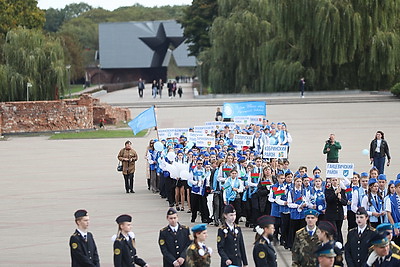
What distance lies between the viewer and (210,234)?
16.2m

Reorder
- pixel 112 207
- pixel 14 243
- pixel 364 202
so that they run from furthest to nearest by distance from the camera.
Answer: pixel 112 207, pixel 14 243, pixel 364 202

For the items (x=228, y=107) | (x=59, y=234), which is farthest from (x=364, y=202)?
(x=228, y=107)

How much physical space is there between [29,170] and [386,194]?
17211mm

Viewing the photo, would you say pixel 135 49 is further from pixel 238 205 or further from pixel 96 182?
pixel 238 205

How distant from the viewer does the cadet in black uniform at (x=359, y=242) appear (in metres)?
10.8

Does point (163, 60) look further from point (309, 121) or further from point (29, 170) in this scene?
point (29, 170)

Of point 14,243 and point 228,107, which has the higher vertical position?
point 228,107

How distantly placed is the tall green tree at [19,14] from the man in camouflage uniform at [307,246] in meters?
60.2

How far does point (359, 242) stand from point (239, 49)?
52.1 meters

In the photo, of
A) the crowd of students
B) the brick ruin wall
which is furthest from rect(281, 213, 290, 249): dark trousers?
the brick ruin wall

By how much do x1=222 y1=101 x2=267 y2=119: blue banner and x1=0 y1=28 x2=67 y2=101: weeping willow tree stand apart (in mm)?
20576

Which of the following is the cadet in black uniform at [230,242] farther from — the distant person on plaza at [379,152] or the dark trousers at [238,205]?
the distant person on plaza at [379,152]

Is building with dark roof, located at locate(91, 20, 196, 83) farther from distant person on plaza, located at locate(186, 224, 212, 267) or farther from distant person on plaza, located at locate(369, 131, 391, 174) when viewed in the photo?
distant person on plaza, located at locate(186, 224, 212, 267)

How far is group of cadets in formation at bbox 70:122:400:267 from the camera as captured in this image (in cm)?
966
